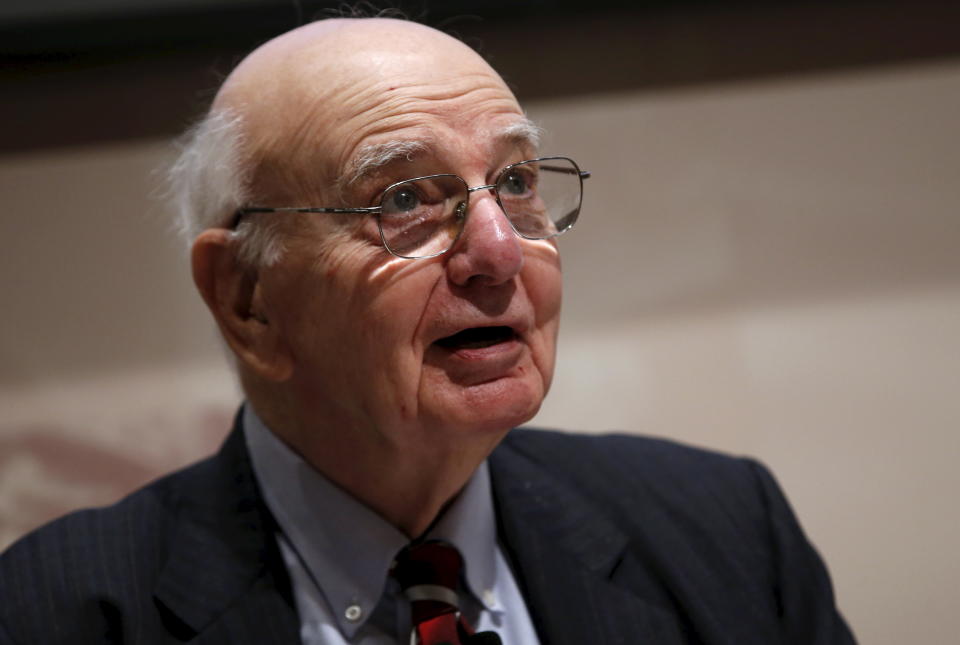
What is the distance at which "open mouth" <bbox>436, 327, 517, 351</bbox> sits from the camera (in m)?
1.32

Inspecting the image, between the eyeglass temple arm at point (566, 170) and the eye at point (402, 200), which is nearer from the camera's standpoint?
the eye at point (402, 200)

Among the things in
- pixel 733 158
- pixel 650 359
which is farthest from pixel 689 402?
pixel 733 158

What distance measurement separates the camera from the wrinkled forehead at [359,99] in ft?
4.32

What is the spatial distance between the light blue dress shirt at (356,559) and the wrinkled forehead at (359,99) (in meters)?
0.44

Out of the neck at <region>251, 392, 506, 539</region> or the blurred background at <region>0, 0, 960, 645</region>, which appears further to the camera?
the blurred background at <region>0, 0, 960, 645</region>

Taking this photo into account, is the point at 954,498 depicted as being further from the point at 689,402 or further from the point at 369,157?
the point at 369,157

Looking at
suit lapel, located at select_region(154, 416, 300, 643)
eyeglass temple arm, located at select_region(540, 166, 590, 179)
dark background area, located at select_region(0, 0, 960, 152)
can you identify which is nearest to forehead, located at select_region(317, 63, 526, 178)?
eyeglass temple arm, located at select_region(540, 166, 590, 179)

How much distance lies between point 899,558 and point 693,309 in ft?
2.24

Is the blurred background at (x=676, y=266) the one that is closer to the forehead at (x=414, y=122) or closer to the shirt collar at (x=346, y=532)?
the shirt collar at (x=346, y=532)

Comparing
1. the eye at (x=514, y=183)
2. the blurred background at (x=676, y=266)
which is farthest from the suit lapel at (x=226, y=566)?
the blurred background at (x=676, y=266)

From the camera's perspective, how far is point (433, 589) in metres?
1.40

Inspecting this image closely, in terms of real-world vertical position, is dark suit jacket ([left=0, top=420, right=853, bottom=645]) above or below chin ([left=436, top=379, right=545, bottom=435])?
below

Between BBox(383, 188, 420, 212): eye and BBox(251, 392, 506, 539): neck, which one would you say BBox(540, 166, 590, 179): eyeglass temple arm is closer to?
BBox(383, 188, 420, 212): eye

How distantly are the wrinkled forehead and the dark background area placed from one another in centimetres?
78
